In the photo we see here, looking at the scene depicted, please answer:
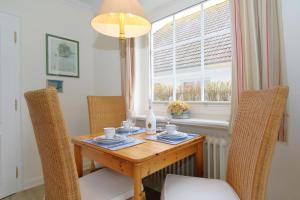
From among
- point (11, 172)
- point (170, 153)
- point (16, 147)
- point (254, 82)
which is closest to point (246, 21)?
point (254, 82)

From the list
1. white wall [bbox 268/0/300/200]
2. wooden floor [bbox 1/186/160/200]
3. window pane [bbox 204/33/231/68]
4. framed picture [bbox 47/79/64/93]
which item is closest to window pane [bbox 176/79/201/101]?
window pane [bbox 204/33/231/68]

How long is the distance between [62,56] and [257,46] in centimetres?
234

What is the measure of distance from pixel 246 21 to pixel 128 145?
1275mm

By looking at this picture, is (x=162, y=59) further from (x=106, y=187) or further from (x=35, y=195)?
(x=35, y=195)

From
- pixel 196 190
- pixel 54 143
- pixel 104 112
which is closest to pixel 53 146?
Answer: pixel 54 143

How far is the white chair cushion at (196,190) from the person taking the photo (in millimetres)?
1063

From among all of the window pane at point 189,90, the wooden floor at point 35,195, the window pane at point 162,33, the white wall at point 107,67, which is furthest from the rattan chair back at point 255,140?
the white wall at point 107,67

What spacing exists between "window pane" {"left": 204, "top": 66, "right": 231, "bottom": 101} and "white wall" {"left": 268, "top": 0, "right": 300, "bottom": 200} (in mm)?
540

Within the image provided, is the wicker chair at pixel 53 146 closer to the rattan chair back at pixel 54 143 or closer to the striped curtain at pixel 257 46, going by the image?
the rattan chair back at pixel 54 143

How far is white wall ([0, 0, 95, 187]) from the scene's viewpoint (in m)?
2.20

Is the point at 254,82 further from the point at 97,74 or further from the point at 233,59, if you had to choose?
the point at 97,74

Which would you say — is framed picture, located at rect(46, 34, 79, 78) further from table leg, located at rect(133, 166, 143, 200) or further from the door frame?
table leg, located at rect(133, 166, 143, 200)

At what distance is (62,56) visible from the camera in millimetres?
2545

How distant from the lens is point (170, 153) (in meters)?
1.25
